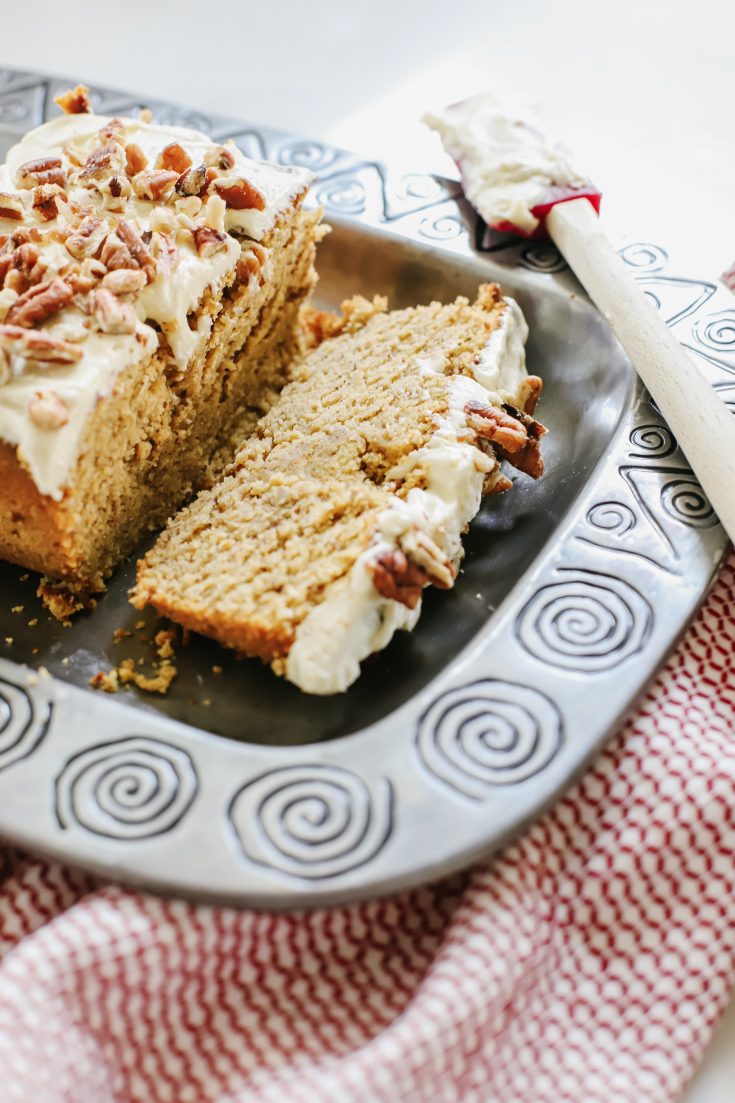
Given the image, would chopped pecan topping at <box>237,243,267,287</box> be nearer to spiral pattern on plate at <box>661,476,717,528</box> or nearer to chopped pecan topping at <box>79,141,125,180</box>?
chopped pecan topping at <box>79,141,125,180</box>

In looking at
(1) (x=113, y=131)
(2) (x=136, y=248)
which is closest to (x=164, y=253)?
Answer: (2) (x=136, y=248)

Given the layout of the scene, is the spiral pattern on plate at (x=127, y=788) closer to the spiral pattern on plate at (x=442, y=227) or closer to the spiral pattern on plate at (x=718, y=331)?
the spiral pattern on plate at (x=718, y=331)

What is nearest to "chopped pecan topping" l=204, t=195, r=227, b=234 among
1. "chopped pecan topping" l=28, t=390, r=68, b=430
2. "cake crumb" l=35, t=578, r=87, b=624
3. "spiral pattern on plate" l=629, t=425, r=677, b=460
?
"chopped pecan topping" l=28, t=390, r=68, b=430

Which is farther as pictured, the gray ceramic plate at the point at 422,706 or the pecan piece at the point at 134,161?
the pecan piece at the point at 134,161

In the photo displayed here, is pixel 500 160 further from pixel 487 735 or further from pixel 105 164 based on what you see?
pixel 487 735

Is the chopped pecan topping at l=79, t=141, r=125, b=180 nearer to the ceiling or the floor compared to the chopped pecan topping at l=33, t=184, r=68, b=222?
nearer to the ceiling

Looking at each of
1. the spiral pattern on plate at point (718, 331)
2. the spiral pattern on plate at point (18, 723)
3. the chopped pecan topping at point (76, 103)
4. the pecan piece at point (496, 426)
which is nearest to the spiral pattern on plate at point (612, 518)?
the pecan piece at point (496, 426)
